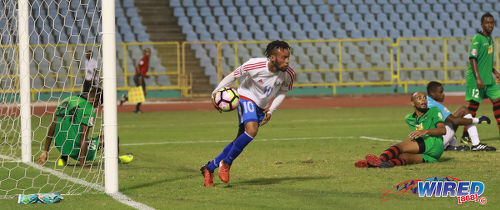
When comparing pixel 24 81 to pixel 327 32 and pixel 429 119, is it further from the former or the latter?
pixel 327 32

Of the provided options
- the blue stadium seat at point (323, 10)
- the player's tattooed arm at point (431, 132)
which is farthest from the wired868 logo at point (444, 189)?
the blue stadium seat at point (323, 10)

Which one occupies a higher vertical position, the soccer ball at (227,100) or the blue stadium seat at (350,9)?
the blue stadium seat at (350,9)

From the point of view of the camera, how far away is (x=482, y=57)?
1136cm

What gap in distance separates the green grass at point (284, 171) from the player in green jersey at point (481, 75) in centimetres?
66

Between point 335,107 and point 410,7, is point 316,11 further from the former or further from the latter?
point 335,107

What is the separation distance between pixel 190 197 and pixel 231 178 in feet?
4.62

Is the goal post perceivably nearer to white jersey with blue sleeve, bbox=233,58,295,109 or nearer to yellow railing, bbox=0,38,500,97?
white jersey with blue sleeve, bbox=233,58,295,109

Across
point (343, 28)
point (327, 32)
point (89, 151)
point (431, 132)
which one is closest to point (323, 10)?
point (343, 28)

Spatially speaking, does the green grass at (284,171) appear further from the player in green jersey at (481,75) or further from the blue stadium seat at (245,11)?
the blue stadium seat at (245,11)

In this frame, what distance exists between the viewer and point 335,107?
23.4 m

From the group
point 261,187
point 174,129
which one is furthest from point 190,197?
point 174,129

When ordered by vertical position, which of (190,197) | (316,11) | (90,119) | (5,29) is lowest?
(190,197)

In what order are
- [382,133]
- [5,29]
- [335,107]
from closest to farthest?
[5,29], [382,133], [335,107]

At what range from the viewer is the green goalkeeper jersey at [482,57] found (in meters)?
11.2
